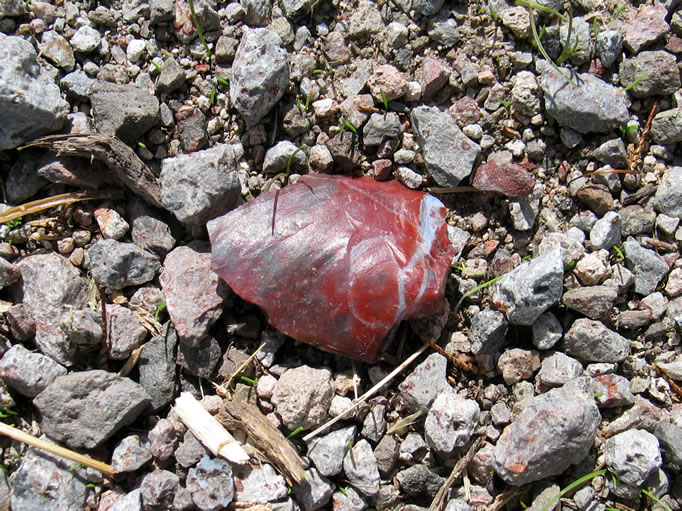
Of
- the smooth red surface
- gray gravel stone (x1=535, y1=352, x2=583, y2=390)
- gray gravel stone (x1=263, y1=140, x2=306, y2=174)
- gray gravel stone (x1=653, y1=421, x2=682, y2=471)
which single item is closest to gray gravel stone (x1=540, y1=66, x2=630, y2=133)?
the smooth red surface

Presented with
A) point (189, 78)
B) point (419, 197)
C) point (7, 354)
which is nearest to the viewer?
point (7, 354)

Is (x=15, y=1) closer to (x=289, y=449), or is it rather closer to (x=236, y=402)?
(x=236, y=402)

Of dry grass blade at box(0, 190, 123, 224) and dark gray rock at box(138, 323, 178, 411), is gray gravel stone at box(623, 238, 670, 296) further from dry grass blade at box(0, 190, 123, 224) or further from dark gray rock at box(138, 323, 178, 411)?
dry grass blade at box(0, 190, 123, 224)

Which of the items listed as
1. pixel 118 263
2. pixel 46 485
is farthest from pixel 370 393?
Answer: pixel 46 485

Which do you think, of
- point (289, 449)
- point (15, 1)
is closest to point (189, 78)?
point (15, 1)

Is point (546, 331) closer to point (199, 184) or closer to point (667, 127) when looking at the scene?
point (667, 127)

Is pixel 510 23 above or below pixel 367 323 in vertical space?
above
